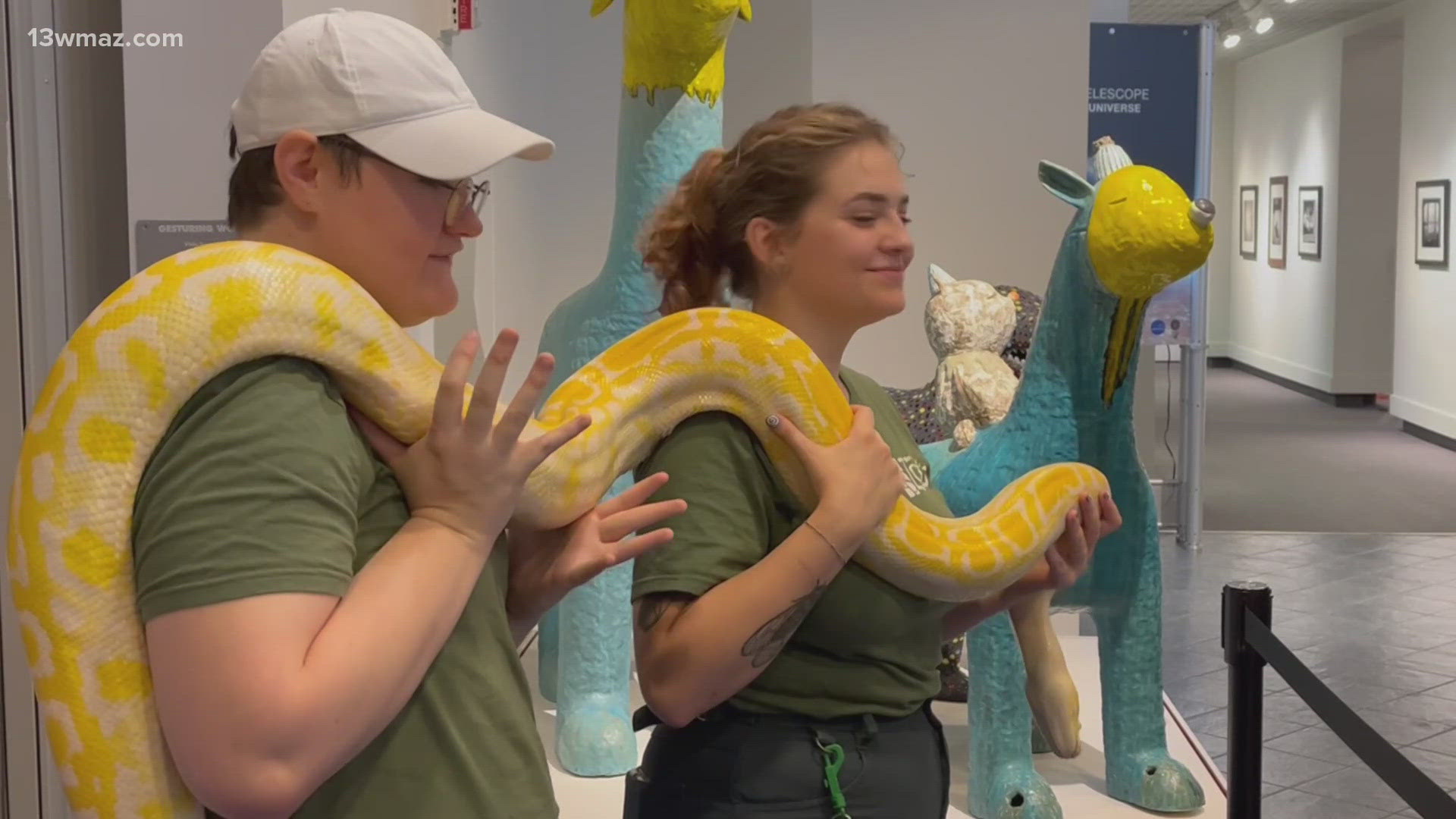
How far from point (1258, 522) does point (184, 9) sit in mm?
6160

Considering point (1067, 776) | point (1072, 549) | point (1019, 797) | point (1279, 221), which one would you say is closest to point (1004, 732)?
point (1019, 797)

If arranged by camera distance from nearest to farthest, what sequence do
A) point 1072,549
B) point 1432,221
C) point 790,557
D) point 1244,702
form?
point 790,557
point 1072,549
point 1244,702
point 1432,221

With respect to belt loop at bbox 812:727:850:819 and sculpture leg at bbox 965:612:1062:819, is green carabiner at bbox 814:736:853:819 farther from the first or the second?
sculpture leg at bbox 965:612:1062:819

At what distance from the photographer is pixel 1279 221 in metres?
13.1

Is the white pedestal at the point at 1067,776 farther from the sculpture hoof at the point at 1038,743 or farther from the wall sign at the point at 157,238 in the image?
the wall sign at the point at 157,238

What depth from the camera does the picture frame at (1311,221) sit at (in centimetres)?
1187

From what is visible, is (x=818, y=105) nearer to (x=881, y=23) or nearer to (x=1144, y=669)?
(x=1144, y=669)

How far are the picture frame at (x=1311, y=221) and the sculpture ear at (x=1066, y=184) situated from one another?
1050 centimetres

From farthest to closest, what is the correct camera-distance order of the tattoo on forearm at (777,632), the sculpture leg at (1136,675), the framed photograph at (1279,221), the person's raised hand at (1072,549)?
the framed photograph at (1279,221) → the sculpture leg at (1136,675) → the person's raised hand at (1072,549) → the tattoo on forearm at (777,632)

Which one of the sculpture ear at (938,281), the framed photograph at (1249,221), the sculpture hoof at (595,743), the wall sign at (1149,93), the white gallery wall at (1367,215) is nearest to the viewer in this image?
the sculpture hoof at (595,743)

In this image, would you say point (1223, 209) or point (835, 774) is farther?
point (1223, 209)

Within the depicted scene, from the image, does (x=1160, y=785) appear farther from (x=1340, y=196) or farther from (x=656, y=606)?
(x=1340, y=196)

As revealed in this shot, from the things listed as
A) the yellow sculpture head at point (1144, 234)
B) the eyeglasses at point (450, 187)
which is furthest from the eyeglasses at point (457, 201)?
the yellow sculpture head at point (1144, 234)

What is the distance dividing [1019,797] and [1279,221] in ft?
39.2
